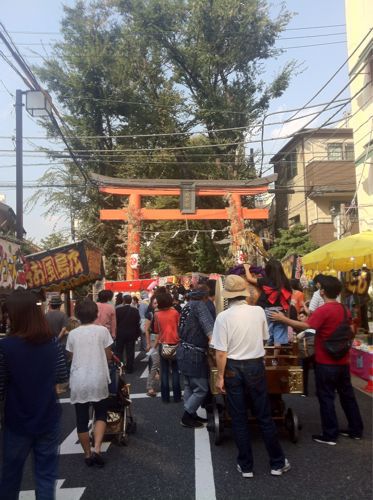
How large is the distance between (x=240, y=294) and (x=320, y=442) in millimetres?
2046

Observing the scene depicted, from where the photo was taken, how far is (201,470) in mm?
4320

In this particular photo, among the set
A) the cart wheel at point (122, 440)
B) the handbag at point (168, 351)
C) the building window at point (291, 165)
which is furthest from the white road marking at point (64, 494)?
the building window at point (291, 165)

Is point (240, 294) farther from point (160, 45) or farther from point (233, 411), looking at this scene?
point (160, 45)

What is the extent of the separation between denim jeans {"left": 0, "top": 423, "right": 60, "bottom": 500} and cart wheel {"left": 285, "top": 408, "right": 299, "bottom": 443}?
276 cm

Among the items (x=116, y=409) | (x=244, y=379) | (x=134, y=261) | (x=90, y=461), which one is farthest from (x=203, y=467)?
(x=134, y=261)

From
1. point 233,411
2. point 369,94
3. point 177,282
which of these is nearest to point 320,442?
point 233,411

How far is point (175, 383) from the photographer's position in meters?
7.13

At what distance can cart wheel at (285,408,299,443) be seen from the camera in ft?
16.4

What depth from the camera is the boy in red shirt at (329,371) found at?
16.2 feet

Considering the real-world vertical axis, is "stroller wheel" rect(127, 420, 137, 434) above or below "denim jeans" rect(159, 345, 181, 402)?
below

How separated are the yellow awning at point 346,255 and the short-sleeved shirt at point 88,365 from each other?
4816 millimetres

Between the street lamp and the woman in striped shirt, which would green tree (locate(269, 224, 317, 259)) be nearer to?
the street lamp

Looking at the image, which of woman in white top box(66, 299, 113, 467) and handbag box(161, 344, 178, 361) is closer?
woman in white top box(66, 299, 113, 467)

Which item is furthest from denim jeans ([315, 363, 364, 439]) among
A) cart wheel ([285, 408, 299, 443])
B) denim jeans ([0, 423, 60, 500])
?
denim jeans ([0, 423, 60, 500])
